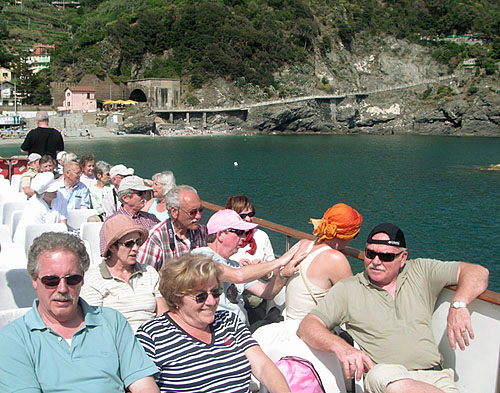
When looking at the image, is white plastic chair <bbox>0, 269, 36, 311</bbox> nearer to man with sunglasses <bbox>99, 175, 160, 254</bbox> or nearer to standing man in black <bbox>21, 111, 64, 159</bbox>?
man with sunglasses <bbox>99, 175, 160, 254</bbox>

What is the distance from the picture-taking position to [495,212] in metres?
27.6

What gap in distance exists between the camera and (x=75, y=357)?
7.45 ft

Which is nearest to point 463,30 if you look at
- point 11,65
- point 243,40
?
point 243,40

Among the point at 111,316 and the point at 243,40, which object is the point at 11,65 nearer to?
the point at 243,40

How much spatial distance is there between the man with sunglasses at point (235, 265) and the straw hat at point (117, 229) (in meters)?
0.47

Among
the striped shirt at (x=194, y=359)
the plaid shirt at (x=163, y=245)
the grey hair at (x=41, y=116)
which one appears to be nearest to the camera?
the striped shirt at (x=194, y=359)

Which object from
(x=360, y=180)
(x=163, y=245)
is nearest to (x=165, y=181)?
(x=163, y=245)

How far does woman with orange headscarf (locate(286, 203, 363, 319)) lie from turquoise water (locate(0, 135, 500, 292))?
14.1 meters

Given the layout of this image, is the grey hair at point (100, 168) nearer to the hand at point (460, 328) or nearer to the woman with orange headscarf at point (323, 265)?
the woman with orange headscarf at point (323, 265)

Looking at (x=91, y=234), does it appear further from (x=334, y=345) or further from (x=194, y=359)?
(x=334, y=345)

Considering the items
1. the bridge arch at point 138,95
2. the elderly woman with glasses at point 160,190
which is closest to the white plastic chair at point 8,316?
the elderly woman with glasses at point 160,190

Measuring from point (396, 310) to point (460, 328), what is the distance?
358mm

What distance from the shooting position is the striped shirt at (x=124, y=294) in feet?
9.71

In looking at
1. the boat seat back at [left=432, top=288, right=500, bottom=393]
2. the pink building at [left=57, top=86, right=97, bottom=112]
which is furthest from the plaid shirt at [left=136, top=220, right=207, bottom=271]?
the pink building at [left=57, top=86, right=97, bottom=112]
